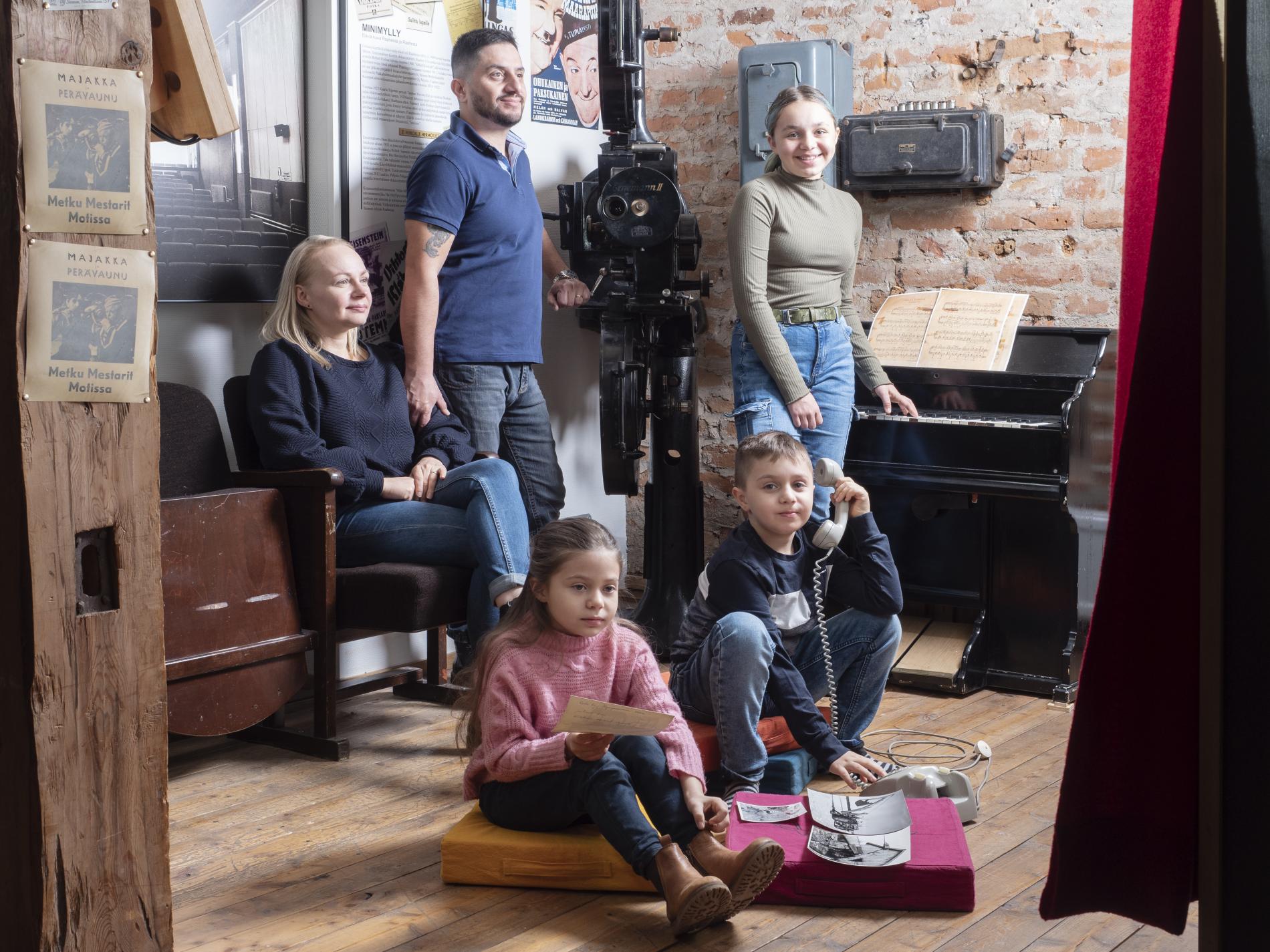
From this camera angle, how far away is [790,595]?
287 centimetres

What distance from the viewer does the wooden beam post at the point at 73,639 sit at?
170cm

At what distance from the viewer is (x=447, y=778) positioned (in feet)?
9.78

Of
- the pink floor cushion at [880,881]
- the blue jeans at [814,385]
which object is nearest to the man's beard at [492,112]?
the blue jeans at [814,385]

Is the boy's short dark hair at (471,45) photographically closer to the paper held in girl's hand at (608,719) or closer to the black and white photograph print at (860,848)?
the paper held in girl's hand at (608,719)

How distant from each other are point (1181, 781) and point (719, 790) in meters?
1.36

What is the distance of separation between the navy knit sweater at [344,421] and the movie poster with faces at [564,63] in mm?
1336

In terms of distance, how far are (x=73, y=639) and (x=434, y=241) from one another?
1909mm

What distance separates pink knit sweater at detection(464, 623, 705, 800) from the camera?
234 cm

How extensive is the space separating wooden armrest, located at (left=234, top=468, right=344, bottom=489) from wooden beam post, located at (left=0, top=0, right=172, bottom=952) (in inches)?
47.3

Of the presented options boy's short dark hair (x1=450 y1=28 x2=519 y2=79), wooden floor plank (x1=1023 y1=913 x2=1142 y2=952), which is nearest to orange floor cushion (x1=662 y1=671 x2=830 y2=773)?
wooden floor plank (x1=1023 y1=913 x2=1142 y2=952)

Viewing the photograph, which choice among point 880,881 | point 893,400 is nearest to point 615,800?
point 880,881

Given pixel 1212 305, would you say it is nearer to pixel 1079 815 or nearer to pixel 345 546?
pixel 1079 815

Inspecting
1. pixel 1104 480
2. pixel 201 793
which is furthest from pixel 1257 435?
pixel 1104 480

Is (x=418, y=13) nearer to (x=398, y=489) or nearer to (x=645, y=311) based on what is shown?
(x=645, y=311)
